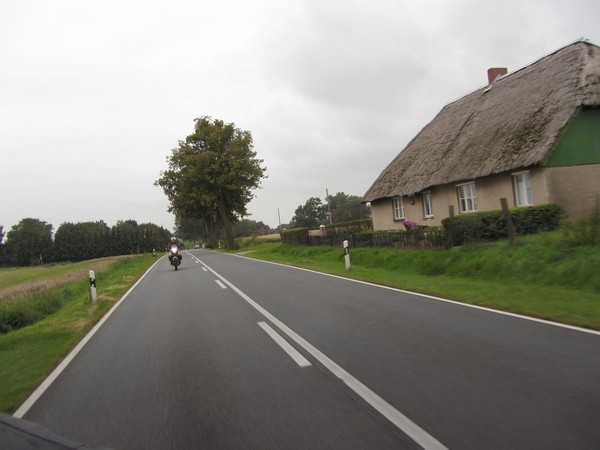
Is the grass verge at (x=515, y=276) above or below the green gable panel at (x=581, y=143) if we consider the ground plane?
below

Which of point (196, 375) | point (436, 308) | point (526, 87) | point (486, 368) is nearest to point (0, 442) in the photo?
point (196, 375)

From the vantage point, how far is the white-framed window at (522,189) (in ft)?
57.6

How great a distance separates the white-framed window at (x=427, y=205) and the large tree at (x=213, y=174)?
26750 millimetres

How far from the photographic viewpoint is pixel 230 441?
3.45 metres

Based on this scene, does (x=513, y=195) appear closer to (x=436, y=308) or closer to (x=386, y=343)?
(x=436, y=308)

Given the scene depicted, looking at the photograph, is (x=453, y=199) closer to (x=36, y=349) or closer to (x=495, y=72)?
(x=495, y=72)

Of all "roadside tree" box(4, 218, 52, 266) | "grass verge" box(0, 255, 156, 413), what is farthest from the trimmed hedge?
"roadside tree" box(4, 218, 52, 266)

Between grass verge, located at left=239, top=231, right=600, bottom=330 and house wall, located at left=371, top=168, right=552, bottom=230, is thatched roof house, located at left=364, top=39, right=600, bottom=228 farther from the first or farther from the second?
grass verge, located at left=239, top=231, right=600, bottom=330

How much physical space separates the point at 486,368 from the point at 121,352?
5.16 meters

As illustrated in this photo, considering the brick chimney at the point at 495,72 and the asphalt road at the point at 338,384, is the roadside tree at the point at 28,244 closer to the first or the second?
the brick chimney at the point at 495,72

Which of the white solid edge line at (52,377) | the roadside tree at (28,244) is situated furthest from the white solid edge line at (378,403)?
the roadside tree at (28,244)

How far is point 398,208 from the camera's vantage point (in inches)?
1067

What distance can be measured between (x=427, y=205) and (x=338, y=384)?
69.0ft

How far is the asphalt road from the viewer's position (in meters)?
3.45
